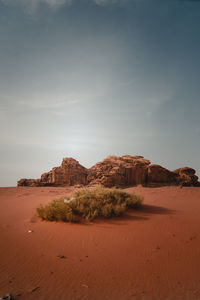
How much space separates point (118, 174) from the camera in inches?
642

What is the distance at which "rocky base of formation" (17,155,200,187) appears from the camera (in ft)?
55.6

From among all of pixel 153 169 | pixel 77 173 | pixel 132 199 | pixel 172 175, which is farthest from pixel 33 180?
pixel 132 199

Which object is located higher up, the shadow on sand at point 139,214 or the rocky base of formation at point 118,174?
the rocky base of formation at point 118,174

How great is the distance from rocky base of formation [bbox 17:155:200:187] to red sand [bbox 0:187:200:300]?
446 inches

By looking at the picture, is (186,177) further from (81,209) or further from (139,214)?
(81,209)

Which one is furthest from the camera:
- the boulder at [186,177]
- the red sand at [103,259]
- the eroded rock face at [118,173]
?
the boulder at [186,177]

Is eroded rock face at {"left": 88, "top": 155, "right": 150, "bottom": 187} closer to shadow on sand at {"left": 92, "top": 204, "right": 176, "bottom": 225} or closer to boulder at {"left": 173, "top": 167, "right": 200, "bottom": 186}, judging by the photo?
boulder at {"left": 173, "top": 167, "right": 200, "bottom": 186}

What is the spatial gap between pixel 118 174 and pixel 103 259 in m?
13.0

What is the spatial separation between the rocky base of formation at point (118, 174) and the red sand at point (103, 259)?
11320 millimetres

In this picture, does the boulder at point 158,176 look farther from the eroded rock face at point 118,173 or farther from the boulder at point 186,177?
the boulder at point 186,177

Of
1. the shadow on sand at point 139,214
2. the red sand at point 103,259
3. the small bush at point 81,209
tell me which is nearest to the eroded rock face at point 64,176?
the shadow on sand at point 139,214

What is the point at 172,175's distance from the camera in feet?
58.7

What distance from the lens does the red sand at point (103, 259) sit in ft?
8.45

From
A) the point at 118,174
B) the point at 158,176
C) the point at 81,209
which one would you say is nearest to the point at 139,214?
the point at 81,209
